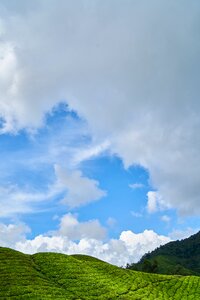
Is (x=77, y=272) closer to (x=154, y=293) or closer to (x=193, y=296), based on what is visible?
(x=154, y=293)

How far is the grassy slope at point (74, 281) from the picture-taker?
59.6 m

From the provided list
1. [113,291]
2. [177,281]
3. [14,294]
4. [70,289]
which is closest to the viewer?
[14,294]

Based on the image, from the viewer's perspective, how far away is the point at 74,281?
6700 cm

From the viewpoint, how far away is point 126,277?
265 ft

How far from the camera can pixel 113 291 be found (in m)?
67.7

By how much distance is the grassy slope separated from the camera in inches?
2347

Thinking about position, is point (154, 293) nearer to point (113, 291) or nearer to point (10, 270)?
point (113, 291)

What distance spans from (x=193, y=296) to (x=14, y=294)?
37873mm

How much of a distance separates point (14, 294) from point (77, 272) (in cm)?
1757

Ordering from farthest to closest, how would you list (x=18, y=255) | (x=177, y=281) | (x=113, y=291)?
(x=177, y=281) → (x=18, y=255) → (x=113, y=291)

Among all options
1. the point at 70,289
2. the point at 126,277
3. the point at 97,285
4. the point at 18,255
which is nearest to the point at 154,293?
the point at 126,277

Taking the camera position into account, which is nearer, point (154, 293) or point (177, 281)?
point (154, 293)

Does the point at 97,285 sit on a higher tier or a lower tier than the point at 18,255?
lower

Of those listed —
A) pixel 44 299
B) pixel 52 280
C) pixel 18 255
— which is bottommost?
pixel 44 299
